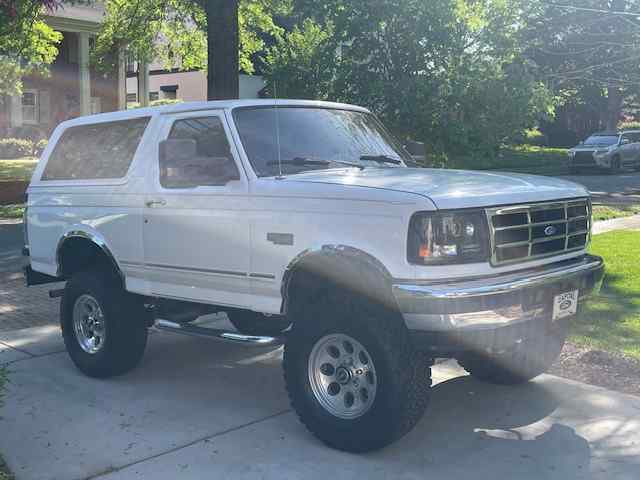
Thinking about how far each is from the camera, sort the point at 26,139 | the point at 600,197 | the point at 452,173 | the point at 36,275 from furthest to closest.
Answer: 1. the point at 26,139
2. the point at 600,197
3. the point at 36,275
4. the point at 452,173

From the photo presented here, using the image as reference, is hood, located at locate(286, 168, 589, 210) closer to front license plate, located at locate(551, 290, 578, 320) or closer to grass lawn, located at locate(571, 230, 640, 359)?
front license plate, located at locate(551, 290, 578, 320)

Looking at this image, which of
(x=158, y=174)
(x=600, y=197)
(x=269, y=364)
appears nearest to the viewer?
(x=158, y=174)

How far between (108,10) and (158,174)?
54.6 ft

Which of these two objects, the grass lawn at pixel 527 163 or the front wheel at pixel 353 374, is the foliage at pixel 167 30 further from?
the front wheel at pixel 353 374

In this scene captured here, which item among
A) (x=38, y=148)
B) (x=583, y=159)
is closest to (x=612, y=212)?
(x=583, y=159)

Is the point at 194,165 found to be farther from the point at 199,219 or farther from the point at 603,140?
the point at 603,140

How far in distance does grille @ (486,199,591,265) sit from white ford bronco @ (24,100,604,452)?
13mm

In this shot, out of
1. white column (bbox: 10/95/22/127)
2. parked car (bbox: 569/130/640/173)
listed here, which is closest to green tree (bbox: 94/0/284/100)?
parked car (bbox: 569/130/640/173)

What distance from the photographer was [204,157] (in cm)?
545

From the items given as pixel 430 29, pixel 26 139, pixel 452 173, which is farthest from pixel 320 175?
pixel 26 139

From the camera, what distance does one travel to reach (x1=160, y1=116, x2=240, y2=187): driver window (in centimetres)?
532

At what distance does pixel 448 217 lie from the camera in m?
4.43

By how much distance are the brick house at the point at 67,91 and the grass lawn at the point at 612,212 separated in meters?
24.3

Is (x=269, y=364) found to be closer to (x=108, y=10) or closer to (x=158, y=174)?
(x=158, y=174)
